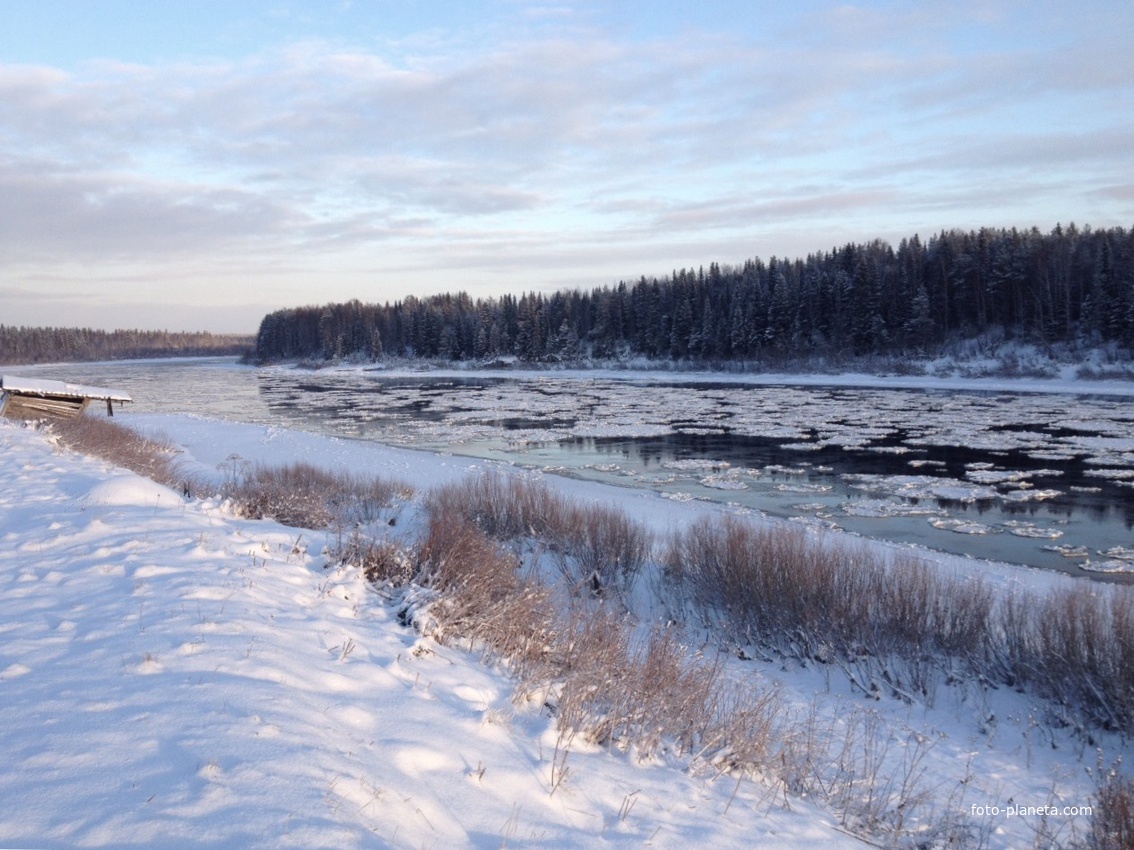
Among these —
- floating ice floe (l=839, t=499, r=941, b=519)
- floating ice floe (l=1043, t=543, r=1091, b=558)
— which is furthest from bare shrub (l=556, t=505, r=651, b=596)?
floating ice floe (l=1043, t=543, r=1091, b=558)

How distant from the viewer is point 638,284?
8938cm

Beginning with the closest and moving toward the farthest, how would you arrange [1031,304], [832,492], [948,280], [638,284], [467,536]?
1. [467,536]
2. [832,492]
3. [1031,304]
4. [948,280]
5. [638,284]

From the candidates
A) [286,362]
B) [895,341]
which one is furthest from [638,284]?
[286,362]

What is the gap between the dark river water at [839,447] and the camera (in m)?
15.1

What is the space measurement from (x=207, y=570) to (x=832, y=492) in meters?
15.4

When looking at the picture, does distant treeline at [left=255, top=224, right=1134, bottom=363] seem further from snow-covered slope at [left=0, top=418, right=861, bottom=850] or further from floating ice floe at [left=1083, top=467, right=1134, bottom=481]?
snow-covered slope at [left=0, top=418, right=861, bottom=850]

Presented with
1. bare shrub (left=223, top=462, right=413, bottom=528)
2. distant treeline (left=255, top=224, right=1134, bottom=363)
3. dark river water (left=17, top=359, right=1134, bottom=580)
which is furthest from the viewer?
distant treeline (left=255, top=224, right=1134, bottom=363)

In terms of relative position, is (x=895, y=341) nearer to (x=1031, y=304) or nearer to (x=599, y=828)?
(x=1031, y=304)

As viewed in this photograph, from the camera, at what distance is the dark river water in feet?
49.7

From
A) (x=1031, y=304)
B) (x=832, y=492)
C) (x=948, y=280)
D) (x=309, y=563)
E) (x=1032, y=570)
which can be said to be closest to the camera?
(x=309, y=563)

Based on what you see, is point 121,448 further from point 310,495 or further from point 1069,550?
point 1069,550

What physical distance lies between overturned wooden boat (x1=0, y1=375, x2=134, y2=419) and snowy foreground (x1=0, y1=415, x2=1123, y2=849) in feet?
63.2

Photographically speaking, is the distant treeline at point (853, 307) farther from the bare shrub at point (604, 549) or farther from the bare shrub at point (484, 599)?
the bare shrub at point (484, 599)

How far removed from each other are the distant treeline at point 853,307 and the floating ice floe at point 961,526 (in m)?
45.9
